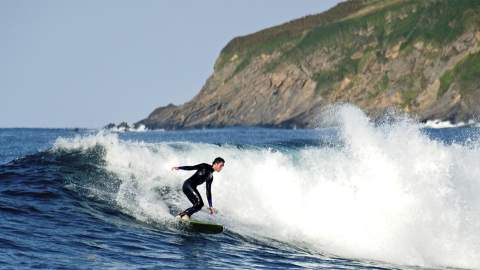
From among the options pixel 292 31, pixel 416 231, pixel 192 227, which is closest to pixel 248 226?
pixel 192 227

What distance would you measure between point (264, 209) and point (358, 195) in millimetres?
2820

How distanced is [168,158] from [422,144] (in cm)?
930

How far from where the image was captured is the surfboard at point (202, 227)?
19.1 m

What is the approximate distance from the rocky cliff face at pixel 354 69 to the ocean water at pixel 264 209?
102156 mm

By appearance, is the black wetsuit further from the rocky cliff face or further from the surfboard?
the rocky cliff face

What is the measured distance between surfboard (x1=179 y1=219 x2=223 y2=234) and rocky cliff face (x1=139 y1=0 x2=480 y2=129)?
10857cm

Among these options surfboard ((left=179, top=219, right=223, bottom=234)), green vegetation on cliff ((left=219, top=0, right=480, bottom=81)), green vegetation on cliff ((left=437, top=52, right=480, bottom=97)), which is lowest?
surfboard ((left=179, top=219, right=223, bottom=234))

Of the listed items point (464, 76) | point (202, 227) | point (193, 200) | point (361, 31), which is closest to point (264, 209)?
point (193, 200)

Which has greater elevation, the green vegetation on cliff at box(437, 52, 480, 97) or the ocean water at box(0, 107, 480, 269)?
the green vegetation on cliff at box(437, 52, 480, 97)

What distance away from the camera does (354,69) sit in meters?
156

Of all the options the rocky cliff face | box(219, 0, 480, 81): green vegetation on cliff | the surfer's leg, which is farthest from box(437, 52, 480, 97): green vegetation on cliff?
the surfer's leg

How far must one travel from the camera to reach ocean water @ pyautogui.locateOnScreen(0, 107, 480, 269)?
16.9 metres

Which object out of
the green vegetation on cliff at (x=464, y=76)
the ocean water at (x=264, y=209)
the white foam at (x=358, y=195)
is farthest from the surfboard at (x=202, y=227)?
the green vegetation on cliff at (x=464, y=76)

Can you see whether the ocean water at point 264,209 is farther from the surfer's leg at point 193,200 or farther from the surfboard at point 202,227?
the surfer's leg at point 193,200
